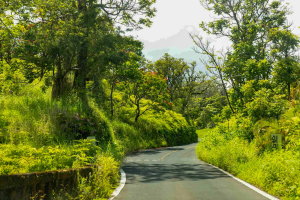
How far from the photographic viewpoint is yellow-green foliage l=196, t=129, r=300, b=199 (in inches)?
313

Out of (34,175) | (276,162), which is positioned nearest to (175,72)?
(276,162)

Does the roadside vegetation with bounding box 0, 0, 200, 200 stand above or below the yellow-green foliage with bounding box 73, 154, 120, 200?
above

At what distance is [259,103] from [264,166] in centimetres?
514

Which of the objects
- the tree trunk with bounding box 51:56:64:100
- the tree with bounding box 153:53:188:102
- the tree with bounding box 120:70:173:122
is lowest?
the tree trunk with bounding box 51:56:64:100

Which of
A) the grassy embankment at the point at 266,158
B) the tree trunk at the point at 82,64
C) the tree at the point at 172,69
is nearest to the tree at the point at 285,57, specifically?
the grassy embankment at the point at 266,158

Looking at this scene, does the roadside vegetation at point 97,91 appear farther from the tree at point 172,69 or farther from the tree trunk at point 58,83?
the tree at point 172,69

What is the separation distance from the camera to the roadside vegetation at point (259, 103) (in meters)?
9.46

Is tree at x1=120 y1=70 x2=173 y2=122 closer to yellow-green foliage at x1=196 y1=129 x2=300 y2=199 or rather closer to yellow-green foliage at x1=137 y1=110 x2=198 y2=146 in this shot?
yellow-green foliage at x1=137 y1=110 x2=198 y2=146

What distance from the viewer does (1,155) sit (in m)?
6.21

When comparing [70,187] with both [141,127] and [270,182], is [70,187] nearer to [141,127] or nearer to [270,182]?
[270,182]

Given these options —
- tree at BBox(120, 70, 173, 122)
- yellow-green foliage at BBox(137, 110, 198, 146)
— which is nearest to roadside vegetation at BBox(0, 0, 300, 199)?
tree at BBox(120, 70, 173, 122)

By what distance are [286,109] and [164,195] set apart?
8.00 meters

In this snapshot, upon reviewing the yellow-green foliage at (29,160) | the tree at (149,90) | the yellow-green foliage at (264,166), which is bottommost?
the yellow-green foliage at (264,166)

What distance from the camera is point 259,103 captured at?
13953mm
